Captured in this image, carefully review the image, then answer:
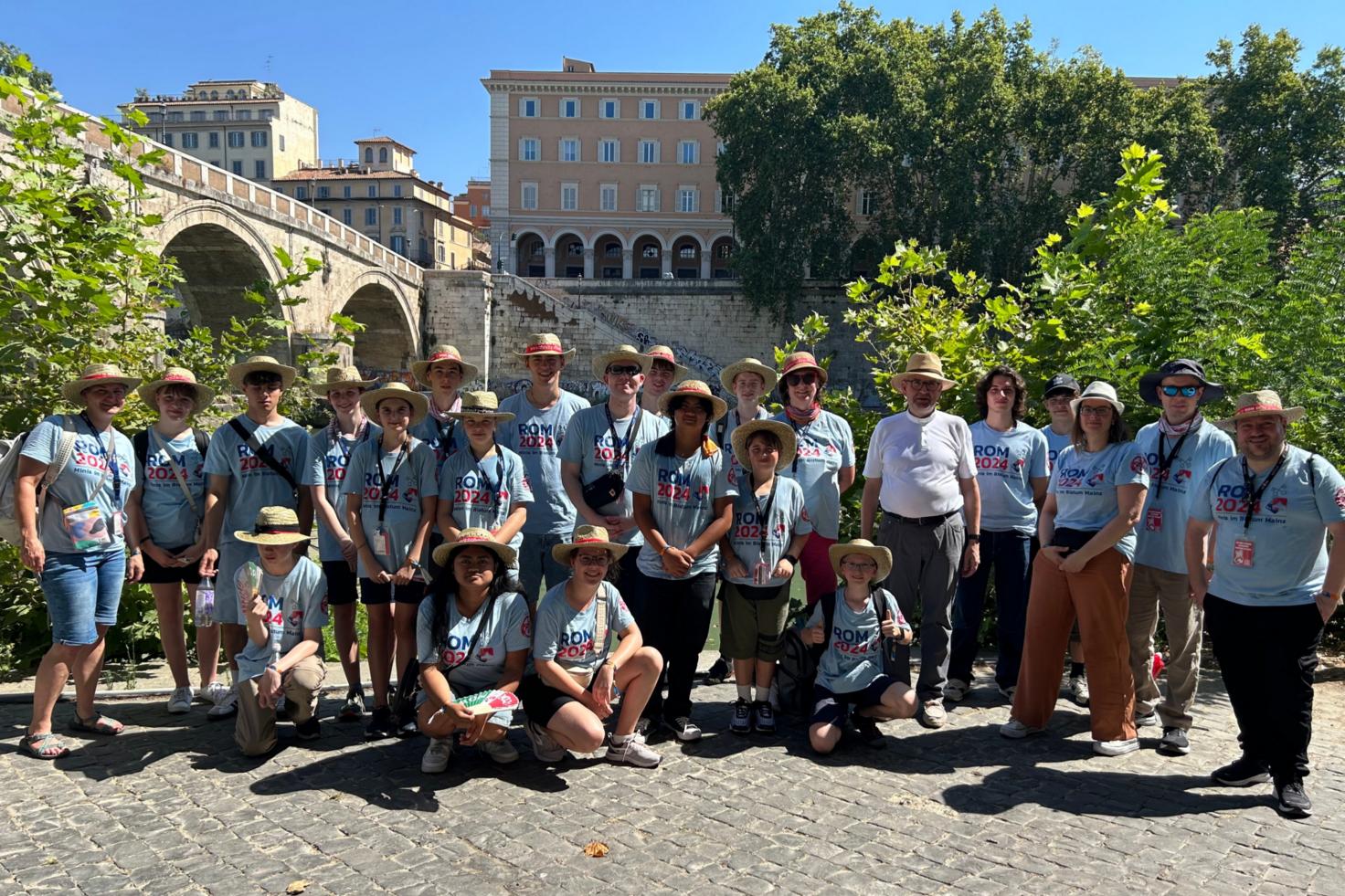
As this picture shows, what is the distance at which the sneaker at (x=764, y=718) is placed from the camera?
4.43m

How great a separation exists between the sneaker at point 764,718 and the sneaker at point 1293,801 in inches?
82.3

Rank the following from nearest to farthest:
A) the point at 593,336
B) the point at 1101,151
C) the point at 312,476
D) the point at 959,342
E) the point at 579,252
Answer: the point at 312,476 → the point at 959,342 → the point at 1101,151 → the point at 593,336 → the point at 579,252

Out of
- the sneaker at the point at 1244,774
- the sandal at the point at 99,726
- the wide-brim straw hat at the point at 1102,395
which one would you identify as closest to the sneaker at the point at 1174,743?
the sneaker at the point at 1244,774

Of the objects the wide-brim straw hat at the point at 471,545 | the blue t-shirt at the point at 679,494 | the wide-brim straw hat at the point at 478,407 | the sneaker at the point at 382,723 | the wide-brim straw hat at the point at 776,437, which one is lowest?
the sneaker at the point at 382,723

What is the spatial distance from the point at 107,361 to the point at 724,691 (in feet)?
13.7

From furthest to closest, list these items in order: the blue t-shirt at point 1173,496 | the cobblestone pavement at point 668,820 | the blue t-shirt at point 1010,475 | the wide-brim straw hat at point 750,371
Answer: the blue t-shirt at point 1010,475
the wide-brim straw hat at point 750,371
the blue t-shirt at point 1173,496
the cobblestone pavement at point 668,820

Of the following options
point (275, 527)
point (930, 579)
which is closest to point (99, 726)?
point (275, 527)

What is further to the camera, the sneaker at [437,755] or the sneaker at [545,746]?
the sneaker at [545,746]

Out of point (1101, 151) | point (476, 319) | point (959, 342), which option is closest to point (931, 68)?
point (1101, 151)

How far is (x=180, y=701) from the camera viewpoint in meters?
4.63

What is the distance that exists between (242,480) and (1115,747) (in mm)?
4352

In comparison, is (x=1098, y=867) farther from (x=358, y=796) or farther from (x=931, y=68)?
(x=931, y=68)

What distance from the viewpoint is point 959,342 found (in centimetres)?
650

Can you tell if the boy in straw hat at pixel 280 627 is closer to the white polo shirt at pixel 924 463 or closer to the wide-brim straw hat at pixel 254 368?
the wide-brim straw hat at pixel 254 368
